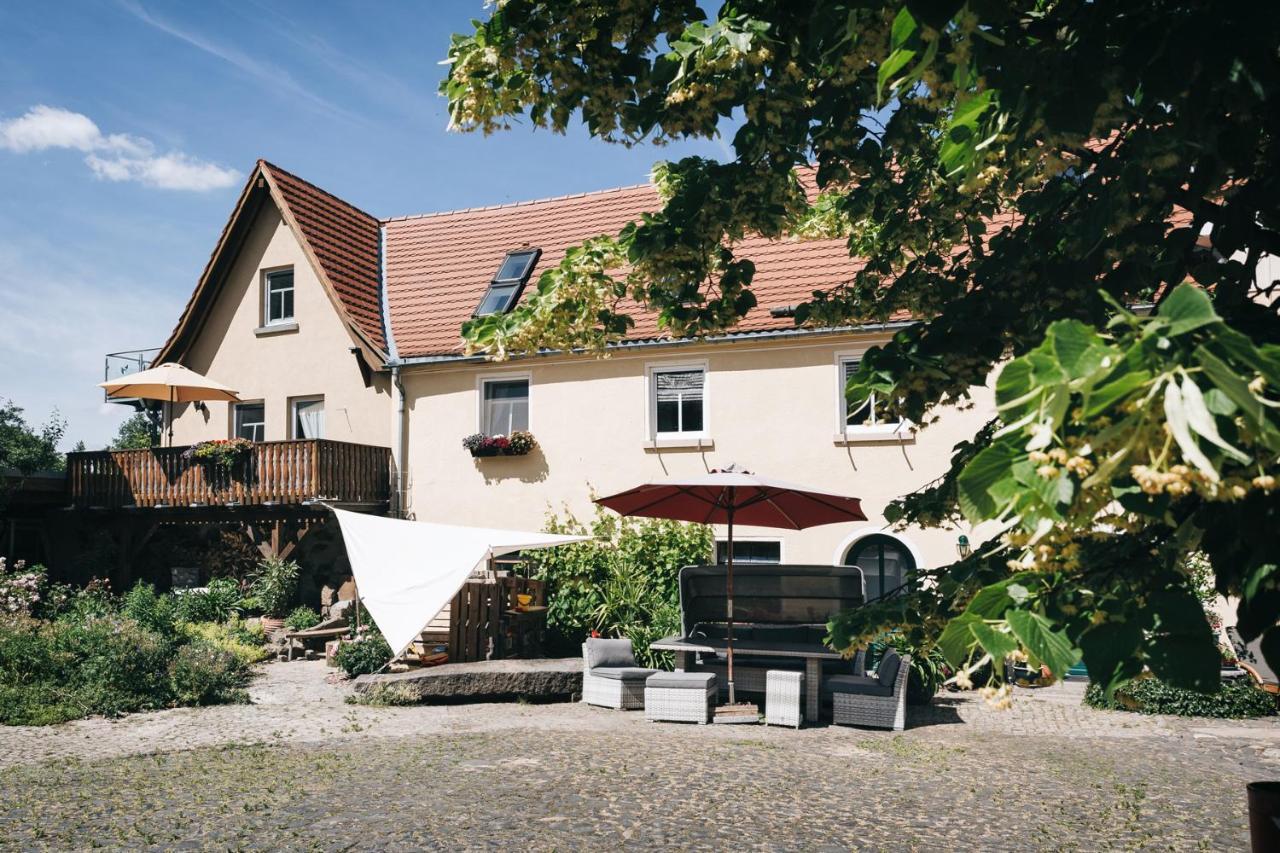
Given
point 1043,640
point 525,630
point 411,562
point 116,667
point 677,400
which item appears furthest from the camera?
point 677,400

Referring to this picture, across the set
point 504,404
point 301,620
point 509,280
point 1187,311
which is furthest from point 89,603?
point 1187,311

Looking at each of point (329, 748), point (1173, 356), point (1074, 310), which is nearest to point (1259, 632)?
point (1173, 356)

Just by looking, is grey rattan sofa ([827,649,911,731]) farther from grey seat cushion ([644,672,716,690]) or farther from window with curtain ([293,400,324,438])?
window with curtain ([293,400,324,438])

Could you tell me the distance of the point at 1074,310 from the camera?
14.4ft

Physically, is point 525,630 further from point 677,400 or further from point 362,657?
point 677,400

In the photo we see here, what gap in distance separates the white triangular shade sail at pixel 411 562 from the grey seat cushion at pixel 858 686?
4822mm

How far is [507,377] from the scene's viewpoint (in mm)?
20109

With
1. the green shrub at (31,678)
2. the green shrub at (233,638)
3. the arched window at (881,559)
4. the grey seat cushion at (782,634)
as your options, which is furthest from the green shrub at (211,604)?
the arched window at (881,559)

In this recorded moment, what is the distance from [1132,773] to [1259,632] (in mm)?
8078

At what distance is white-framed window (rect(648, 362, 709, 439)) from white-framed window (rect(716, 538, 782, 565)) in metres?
2.05

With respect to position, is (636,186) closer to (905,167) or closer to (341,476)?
(341,476)

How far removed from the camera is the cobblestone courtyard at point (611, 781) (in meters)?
7.14

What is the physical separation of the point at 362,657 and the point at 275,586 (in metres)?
5.46

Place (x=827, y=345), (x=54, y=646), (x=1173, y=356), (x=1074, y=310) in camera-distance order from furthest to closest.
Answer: (x=827, y=345) → (x=54, y=646) → (x=1074, y=310) → (x=1173, y=356)
